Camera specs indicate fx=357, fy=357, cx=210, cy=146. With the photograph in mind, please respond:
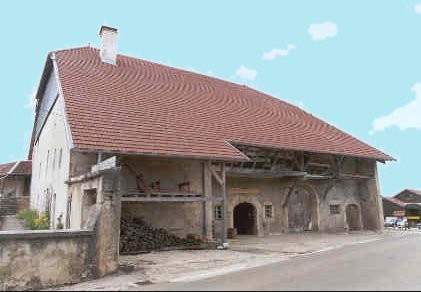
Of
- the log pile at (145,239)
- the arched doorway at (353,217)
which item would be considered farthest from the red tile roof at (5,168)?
the arched doorway at (353,217)

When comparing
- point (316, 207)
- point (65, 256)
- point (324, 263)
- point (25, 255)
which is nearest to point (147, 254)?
point (65, 256)

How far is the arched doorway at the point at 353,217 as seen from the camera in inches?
730

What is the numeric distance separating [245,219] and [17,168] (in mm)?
16766

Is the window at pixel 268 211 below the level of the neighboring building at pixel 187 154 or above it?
below

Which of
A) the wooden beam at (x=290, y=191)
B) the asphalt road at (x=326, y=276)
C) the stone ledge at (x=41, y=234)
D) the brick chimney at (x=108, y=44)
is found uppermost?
the brick chimney at (x=108, y=44)

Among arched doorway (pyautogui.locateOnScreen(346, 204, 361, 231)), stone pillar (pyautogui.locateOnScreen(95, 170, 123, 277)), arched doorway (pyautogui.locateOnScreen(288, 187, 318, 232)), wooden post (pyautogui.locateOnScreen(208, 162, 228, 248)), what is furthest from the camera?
arched doorway (pyautogui.locateOnScreen(346, 204, 361, 231))

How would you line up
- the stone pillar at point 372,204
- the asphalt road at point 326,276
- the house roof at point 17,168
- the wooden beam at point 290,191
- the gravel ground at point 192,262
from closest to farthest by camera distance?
the asphalt road at point 326,276 → the gravel ground at point 192,262 → the wooden beam at point 290,191 → the stone pillar at point 372,204 → the house roof at point 17,168

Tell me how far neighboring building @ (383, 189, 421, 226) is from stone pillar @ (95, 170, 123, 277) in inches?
1075

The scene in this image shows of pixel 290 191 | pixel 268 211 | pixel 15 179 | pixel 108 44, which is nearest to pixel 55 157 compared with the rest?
pixel 108 44

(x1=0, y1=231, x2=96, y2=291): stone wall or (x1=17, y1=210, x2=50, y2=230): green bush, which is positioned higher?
(x1=17, y1=210, x2=50, y2=230): green bush

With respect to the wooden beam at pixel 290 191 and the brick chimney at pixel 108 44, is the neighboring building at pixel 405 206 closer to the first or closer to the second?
the wooden beam at pixel 290 191

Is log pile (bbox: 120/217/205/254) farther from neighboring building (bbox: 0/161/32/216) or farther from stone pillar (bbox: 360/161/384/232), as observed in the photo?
neighboring building (bbox: 0/161/32/216)

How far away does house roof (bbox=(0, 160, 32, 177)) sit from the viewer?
23697 millimetres

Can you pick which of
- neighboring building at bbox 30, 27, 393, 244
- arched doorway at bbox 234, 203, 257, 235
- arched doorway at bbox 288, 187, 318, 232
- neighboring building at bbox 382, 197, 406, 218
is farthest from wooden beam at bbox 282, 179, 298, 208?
neighboring building at bbox 382, 197, 406, 218
